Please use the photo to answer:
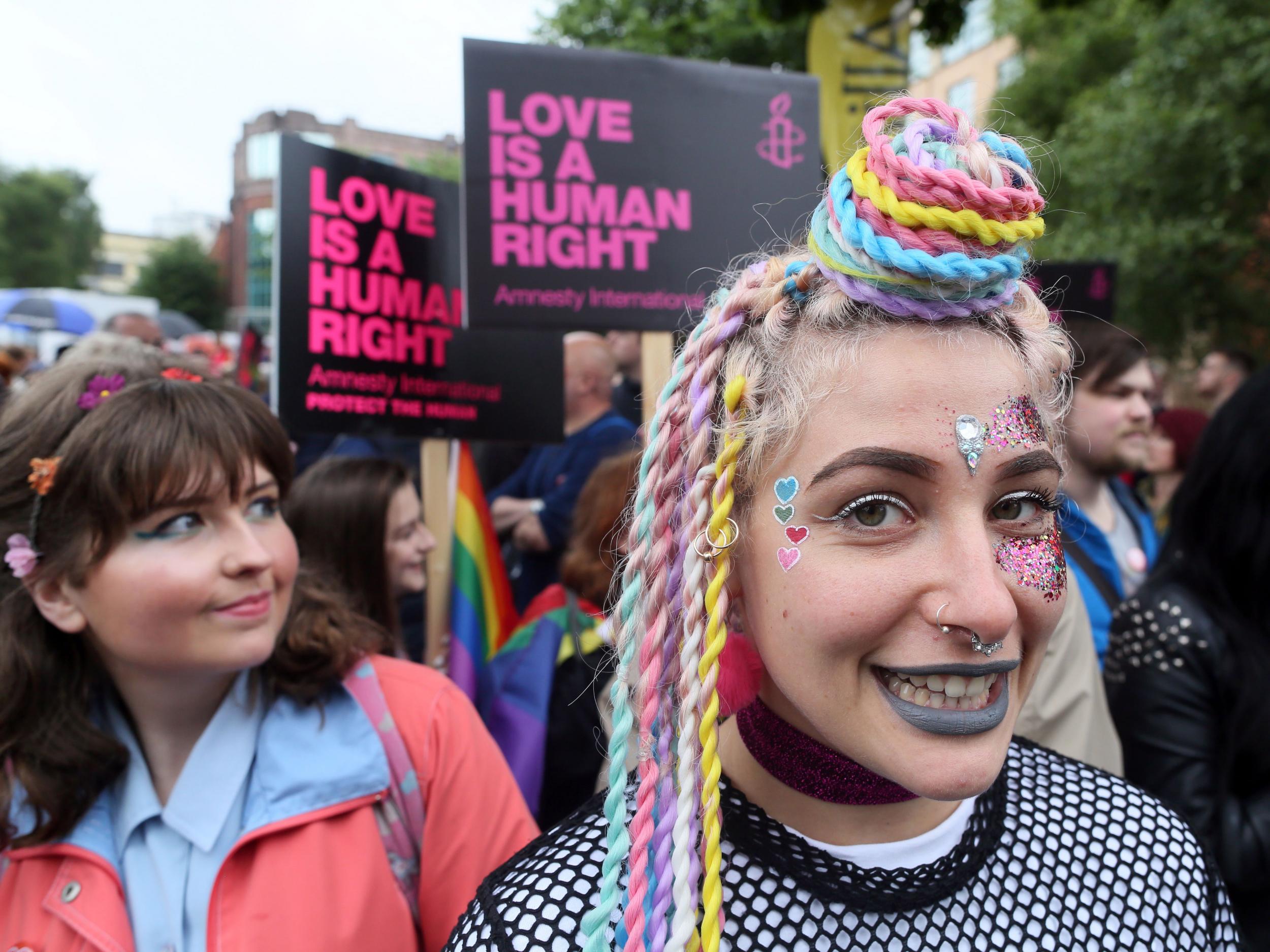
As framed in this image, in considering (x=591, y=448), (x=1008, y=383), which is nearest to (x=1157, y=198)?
(x=591, y=448)

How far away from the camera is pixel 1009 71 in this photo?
22734 millimetres

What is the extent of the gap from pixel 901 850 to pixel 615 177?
227cm

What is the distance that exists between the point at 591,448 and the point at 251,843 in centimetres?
264

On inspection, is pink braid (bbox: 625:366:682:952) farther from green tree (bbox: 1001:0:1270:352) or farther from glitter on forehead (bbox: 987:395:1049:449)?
green tree (bbox: 1001:0:1270:352)

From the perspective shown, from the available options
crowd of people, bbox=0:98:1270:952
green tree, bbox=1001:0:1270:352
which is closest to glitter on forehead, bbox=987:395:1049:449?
crowd of people, bbox=0:98:1270:952

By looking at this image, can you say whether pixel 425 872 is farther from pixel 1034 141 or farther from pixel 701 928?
pixel 1034 141

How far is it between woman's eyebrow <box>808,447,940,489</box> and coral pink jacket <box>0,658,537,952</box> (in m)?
1.07

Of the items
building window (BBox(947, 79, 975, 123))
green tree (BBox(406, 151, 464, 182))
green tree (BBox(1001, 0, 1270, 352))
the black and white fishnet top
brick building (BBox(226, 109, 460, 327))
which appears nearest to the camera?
the black and white fishnet top

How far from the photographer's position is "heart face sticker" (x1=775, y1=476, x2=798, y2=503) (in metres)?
1.16

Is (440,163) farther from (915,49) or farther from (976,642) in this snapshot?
(976,642)

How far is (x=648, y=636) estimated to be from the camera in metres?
1.19

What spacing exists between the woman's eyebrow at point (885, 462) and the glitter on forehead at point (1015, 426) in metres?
0.09

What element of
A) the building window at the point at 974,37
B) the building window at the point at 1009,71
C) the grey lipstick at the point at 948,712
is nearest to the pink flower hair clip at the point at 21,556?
the grey lipstick at the point at 948,712

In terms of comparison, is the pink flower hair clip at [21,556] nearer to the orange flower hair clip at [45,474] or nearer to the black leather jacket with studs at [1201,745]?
the orange flower hair clip at [45,474]
